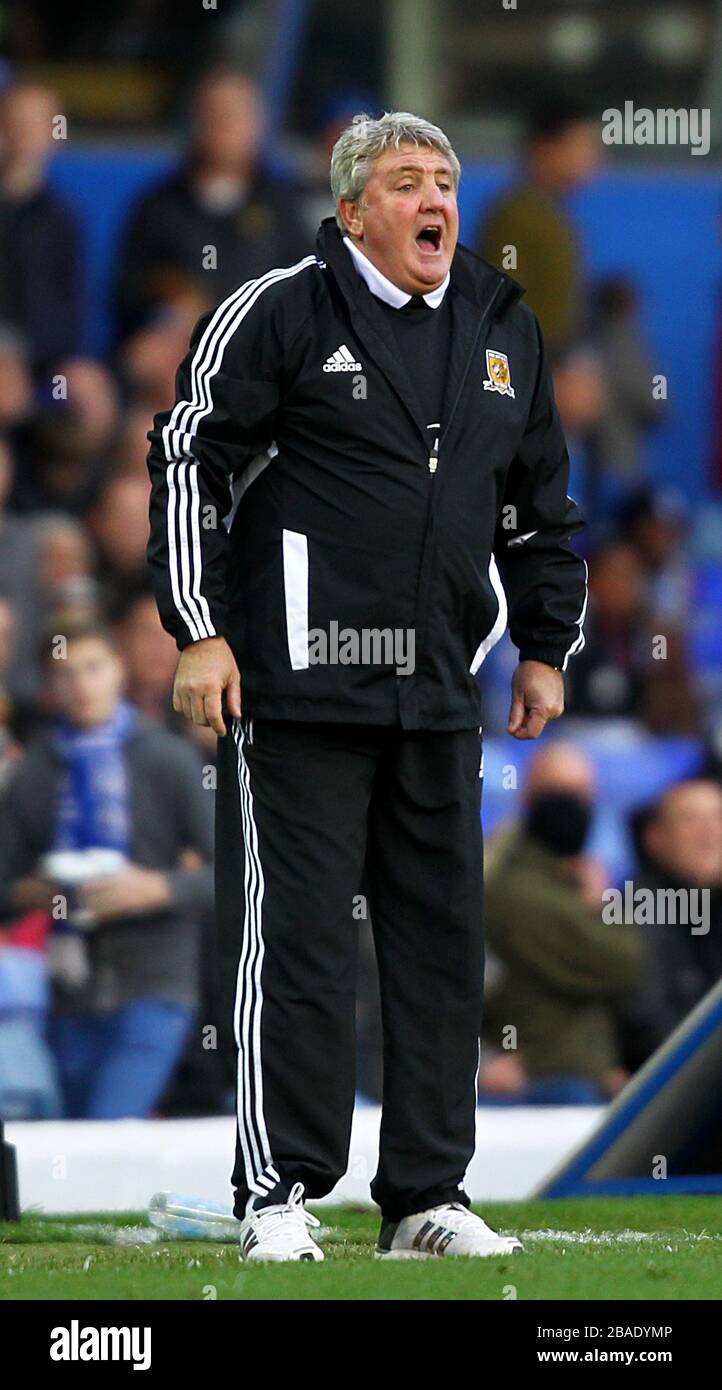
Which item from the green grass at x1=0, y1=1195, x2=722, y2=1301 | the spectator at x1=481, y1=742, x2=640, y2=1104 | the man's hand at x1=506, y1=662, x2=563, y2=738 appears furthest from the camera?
the spectator at x1=481, y1=742, x2=640, y2=1104

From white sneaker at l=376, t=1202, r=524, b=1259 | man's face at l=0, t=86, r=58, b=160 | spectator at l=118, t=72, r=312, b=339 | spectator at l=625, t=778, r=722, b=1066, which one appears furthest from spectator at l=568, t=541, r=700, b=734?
white sneaker at l=376, t=1202, r=524, b=1259

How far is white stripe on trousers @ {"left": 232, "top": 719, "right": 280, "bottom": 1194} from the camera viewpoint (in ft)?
13.0

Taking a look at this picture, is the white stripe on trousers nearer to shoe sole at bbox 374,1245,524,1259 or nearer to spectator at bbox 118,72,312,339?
shoe sole at bbox 374,1245,524,1259

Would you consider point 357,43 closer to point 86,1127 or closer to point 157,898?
point 157,898

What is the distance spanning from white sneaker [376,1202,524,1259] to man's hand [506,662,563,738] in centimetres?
A: 81

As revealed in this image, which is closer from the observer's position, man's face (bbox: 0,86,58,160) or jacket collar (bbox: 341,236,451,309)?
jacket collar (bbox: 341,236,451,309)

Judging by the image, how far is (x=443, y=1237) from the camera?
4.00 meters

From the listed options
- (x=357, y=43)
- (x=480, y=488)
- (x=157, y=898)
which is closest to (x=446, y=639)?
(x=480, y=488)

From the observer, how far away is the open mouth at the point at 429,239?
4.08 metres

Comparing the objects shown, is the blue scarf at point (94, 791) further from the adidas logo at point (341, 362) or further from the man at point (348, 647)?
the adidas logo at point (341, 362)

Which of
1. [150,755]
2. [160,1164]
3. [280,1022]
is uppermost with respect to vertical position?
[150,755]

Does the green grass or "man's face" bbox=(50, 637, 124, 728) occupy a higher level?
"man's face" bbox=(50, 637, 124, 728)

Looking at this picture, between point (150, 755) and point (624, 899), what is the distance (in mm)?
1596

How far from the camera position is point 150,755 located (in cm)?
743
